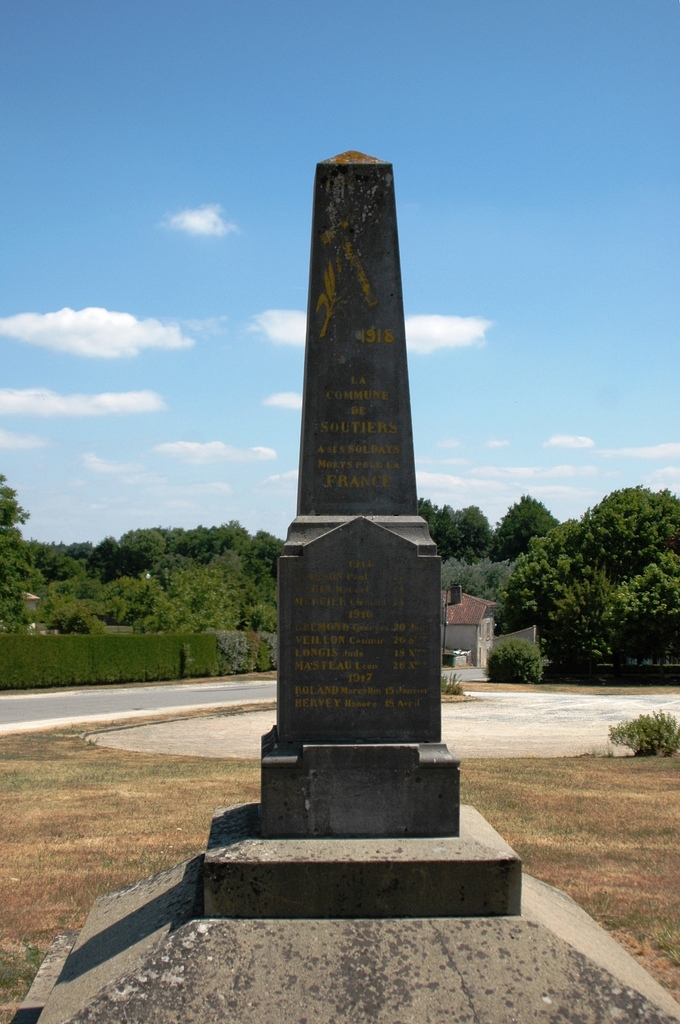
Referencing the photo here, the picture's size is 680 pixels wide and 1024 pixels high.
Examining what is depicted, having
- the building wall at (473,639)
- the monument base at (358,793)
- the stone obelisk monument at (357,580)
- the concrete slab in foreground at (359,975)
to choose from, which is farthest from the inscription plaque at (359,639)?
the building wall at (473,639)

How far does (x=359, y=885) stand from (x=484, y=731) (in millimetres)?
17964

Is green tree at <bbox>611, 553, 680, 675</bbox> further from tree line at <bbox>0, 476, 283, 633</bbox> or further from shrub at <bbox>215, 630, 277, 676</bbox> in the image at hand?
tree line at <bbox>0, 476, 283, 633</bbox>

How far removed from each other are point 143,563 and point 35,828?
106m

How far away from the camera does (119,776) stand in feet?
44.2

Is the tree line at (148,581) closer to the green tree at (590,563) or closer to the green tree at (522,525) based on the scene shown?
the green tree at (590,563)

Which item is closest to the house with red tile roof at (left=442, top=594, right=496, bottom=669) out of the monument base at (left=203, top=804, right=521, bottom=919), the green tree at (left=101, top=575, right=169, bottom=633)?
the green tree at (left=101, top=575, right=169, bottom=633)

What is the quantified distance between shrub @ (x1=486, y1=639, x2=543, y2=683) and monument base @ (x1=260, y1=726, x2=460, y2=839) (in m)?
39.6

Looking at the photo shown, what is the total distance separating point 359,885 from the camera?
4.79m

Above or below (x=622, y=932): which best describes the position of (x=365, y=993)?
above

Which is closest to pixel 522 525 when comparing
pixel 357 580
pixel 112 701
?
pixel 112 701

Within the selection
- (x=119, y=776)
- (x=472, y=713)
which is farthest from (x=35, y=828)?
(x=472, y=713)

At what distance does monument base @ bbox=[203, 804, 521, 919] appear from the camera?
187 inches

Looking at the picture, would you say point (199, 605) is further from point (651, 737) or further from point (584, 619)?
point (651, 737)

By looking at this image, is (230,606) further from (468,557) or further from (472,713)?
(468,557)
